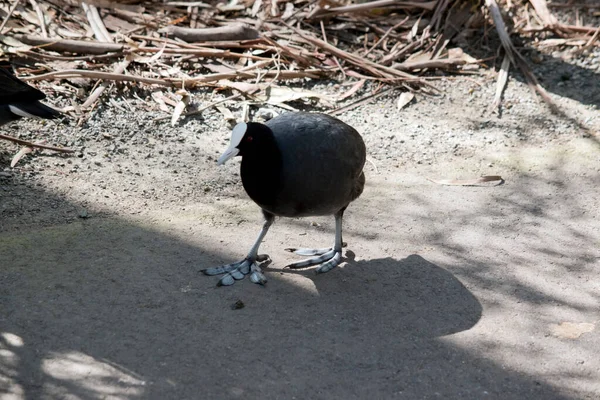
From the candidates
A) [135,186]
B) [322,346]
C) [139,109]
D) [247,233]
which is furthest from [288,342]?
[139,109]

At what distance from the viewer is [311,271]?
5309 mm

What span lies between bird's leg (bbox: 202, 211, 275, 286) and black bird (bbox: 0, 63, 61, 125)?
2.00 metres

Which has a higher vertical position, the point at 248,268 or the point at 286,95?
the point at 286,95

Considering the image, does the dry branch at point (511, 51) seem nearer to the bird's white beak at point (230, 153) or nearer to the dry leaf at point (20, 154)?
the bird's white beak at point (230, 153)

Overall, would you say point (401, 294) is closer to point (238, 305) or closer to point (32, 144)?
point (238, 305)

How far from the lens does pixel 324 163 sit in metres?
4.95

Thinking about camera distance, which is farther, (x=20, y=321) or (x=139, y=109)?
(x=139, y=109)

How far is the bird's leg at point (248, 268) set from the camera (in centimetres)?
501

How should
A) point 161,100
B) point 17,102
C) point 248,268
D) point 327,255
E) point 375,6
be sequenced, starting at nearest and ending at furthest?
point 248,268, point 327,255, point 17,102, point 161,100, point 375,6

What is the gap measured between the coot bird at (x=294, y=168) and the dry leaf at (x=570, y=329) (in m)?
1.54

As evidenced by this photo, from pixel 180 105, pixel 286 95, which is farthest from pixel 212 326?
pixel 286 95

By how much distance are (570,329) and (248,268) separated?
2.10 m

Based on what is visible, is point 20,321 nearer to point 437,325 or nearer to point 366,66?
point 437,325

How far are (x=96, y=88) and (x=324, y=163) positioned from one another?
Answer: 3139 millimetres
